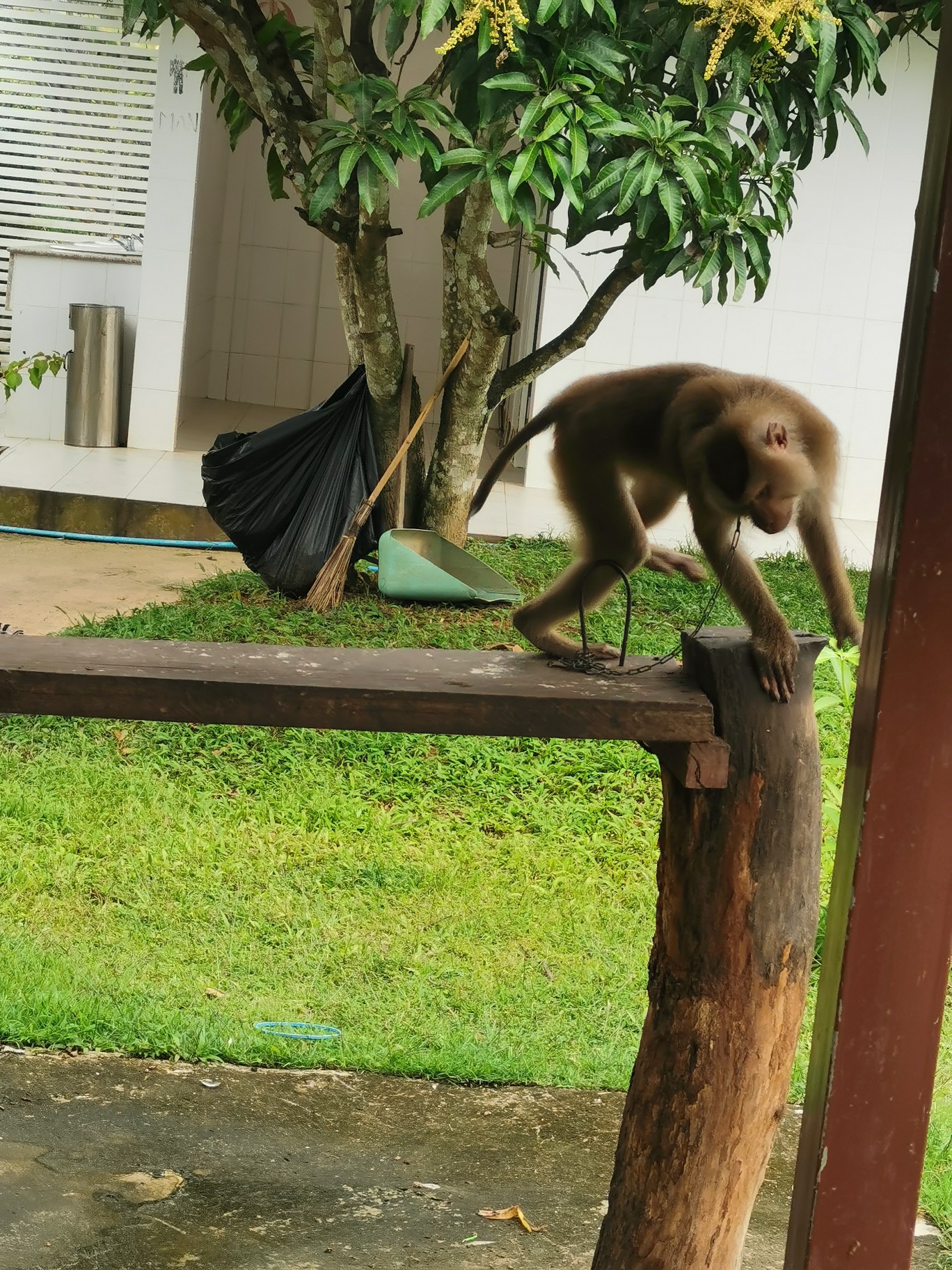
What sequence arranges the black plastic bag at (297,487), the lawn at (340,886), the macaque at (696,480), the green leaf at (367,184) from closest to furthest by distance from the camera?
the macaque at (696,480) < the lawn at (340,886) < the green leaf at (367,184) < the black plastic bag at (297,487)

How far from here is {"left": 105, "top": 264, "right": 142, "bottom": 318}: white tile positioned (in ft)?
30.6

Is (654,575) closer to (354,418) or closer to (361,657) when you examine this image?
(354,418)

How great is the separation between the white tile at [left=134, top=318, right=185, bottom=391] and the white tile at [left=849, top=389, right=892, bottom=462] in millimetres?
4442

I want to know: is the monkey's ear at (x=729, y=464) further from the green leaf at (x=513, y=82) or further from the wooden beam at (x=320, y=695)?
the green leaf at (x=513, y=82)

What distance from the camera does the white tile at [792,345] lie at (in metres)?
9.27

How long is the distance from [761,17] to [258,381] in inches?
371

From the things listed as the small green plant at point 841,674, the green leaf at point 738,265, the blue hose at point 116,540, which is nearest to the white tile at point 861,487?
the blue hose at point 116,540

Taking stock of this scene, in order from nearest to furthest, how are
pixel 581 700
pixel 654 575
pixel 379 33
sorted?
pixel 581 700, pixel 654 575, pixel 379 33

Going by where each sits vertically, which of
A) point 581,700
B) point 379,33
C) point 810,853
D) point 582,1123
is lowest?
point 582,1123

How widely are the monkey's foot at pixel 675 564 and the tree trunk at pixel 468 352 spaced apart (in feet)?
10.0

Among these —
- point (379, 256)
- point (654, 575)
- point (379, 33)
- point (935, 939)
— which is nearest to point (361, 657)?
point (935, 939)

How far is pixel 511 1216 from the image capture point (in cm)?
312

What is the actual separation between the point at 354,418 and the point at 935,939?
4847 millimetres

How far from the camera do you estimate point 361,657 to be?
2.50m
